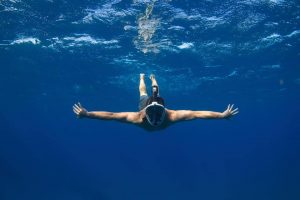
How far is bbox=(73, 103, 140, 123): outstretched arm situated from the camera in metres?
8.02

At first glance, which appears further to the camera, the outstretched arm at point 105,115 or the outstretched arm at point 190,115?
the outstretched arm at point 190,115

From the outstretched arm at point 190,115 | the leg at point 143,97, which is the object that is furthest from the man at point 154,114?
the leg at point 143,97

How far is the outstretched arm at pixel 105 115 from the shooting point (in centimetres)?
802

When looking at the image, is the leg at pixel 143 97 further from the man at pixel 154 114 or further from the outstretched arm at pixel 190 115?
the outstretched arm at pixel 190 115

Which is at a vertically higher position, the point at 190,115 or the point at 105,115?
the point at 190,115

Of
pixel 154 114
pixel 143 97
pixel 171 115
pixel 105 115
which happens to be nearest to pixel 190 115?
pixel 171 115

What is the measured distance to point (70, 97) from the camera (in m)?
45.0

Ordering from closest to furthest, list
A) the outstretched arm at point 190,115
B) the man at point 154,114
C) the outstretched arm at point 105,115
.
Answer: the man at point 154,114
the outstretched arm at point 105,115
the outstretched arm at point 190,115

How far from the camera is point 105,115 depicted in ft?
26.8

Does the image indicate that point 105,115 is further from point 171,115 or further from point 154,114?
point 171,115

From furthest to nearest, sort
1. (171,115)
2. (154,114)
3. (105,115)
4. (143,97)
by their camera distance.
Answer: (143,97)
(171,115)
(105,115)
(154,114)

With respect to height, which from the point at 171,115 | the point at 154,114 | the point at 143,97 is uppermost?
the point at 143,97

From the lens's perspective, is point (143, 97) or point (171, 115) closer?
point (171, 115)

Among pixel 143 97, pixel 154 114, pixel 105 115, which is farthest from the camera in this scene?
pixel 143 97
